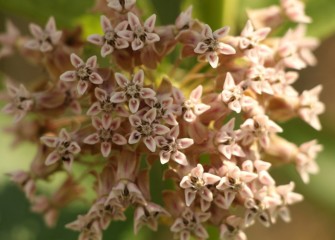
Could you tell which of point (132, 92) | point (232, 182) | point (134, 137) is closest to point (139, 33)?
point (132, 92)

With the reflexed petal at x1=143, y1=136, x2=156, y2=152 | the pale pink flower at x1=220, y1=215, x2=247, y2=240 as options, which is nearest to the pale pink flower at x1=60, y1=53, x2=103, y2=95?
the reflexed petal at x1=143, y1=136, x2=156, y2=152

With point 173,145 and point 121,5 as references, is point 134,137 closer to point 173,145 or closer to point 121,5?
point 173,145

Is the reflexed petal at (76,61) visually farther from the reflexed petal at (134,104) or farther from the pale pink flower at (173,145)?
the pale pink flower at (173,145)

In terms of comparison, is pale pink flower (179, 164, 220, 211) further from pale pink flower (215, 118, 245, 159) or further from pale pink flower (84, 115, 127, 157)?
pale pink flower (84, 115, 127, 157)

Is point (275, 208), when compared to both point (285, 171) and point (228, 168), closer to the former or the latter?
point (228, 168)

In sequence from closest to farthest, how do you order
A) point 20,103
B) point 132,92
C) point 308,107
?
point 132,92, point 20,103, point 308,107

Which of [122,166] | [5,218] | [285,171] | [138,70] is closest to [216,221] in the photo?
[122,166]

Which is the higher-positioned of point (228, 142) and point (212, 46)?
point (212, 46)
